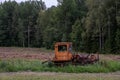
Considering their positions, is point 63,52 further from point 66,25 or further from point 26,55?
point 66,25

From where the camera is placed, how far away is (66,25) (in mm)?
105562

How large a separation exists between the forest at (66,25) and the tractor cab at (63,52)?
44.6 m

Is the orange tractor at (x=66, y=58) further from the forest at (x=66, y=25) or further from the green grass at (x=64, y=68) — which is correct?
the forest at (x=66, y=25)

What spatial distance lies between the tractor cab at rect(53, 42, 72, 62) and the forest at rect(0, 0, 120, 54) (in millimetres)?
44551

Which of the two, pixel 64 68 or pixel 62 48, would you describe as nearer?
pixel 64 68

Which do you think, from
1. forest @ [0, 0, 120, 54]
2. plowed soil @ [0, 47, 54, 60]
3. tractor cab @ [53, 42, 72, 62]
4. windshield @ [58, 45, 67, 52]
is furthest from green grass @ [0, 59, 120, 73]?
forest @ [0, 0, 120, 54]

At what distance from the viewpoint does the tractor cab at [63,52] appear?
3325 centimetres

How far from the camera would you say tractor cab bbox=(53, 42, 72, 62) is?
3325 cm

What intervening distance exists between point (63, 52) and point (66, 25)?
2847 inches

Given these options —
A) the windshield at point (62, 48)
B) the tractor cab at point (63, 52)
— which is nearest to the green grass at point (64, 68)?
the tractor cab at point (63, 52)

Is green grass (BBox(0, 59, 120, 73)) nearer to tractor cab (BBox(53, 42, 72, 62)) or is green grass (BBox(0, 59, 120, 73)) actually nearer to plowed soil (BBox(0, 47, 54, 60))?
tractor cab (BBox(53, 42, 72, 62))

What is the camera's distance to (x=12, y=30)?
13725 cm

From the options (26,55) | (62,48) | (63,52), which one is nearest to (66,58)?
(63,52)

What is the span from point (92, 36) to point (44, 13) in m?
39.6
